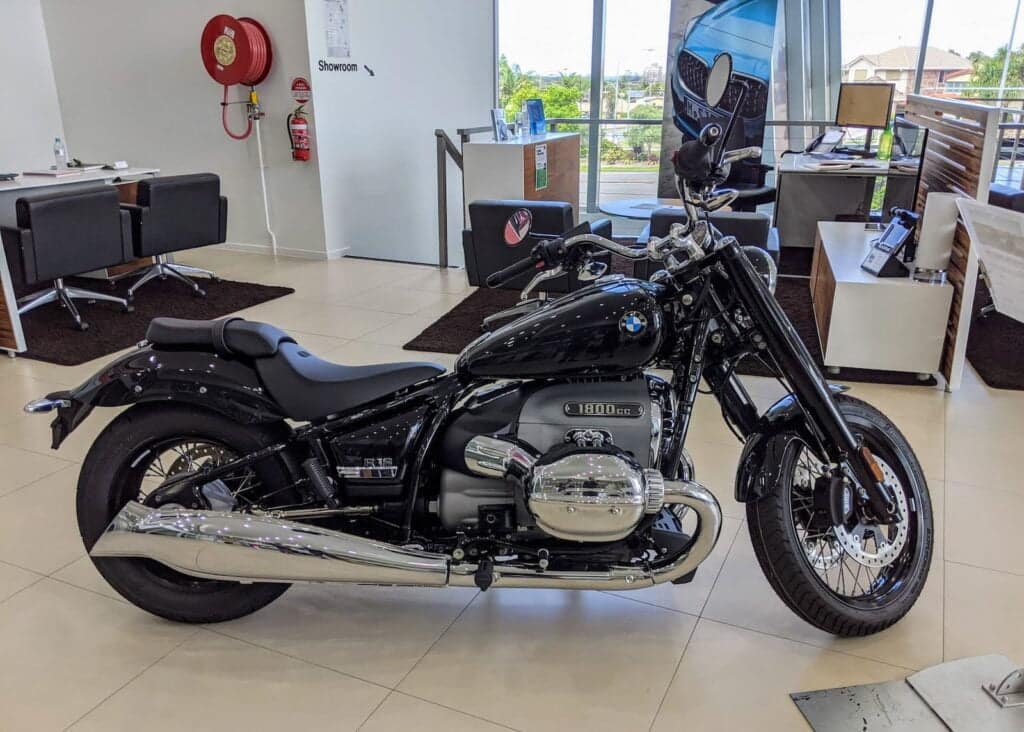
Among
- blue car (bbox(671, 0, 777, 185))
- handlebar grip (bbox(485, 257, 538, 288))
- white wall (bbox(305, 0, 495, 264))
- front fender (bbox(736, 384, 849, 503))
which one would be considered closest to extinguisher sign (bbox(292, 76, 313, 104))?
white wall (bbox(305, 0, 495, 264))

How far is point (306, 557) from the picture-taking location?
72.9 inches

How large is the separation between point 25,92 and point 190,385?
652 cm

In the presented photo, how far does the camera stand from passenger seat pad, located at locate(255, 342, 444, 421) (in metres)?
1.89

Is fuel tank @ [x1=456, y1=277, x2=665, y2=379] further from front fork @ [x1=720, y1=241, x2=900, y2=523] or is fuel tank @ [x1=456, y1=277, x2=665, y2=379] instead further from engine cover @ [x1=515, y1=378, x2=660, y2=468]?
front fork @ [x1=720, y1=241, x2=900, y2=523]

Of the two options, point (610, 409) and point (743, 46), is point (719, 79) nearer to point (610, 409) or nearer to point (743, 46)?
point (610, 409)

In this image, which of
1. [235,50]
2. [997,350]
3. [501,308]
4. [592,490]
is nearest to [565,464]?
[592,490]

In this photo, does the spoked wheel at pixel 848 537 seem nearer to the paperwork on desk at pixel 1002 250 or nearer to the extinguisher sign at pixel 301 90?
the paperwork on desk at pixel 1002 250

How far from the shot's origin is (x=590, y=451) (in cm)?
175

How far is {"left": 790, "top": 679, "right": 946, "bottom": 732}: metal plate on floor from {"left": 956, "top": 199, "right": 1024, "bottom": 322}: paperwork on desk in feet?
2.85

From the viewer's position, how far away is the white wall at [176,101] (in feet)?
20.5

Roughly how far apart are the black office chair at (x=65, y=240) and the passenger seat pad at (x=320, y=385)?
3.16m

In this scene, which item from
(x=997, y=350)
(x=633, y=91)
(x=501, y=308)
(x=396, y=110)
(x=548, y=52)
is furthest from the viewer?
(x=548, y=52)

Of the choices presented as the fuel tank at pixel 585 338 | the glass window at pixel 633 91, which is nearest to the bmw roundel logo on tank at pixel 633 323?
the fuel tank at pixel 585 338

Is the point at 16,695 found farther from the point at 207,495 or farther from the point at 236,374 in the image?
the point at 236,374
